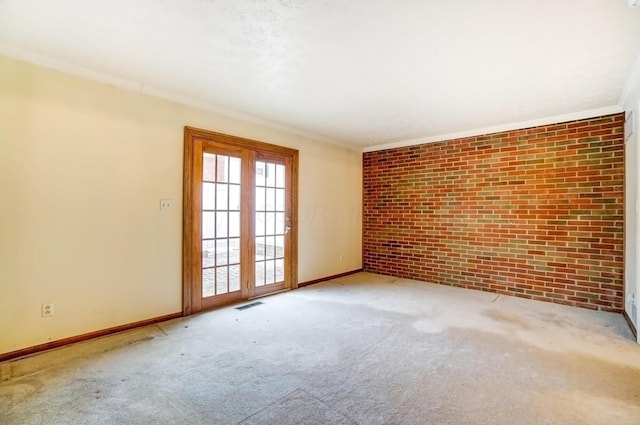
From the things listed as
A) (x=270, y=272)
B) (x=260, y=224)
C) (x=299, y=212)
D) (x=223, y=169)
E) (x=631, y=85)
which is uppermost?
(x=631, y=85)

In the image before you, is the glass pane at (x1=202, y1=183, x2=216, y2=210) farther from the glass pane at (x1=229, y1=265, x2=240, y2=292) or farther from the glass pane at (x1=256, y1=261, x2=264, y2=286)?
the glass pane at (x1=256, y1=261, x2=264, y2=286)

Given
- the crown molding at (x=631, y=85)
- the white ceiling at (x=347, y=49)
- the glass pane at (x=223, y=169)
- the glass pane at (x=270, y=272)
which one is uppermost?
the white ceiling at (x=347, y=49)

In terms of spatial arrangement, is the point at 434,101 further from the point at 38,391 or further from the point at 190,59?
the point at 38,391

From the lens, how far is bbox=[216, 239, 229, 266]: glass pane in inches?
152

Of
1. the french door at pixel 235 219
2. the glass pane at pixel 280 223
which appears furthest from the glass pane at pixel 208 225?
the glass pane at pixel 280 223

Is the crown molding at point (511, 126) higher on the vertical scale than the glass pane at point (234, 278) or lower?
higher

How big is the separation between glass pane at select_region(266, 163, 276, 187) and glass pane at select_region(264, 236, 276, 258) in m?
0.79

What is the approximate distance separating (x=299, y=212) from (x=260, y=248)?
918mm

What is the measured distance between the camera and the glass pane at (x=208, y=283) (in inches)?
148

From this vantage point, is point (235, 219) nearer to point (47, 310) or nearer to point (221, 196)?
point (221, 196)

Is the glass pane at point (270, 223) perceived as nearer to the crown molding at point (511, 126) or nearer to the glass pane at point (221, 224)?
the glass pane at point (221, 224)

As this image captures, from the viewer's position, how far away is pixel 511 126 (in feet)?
14.7

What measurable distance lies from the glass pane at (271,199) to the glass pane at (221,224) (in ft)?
2.36

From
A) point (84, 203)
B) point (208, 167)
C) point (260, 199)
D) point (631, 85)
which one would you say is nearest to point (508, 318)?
point (631, 85)
